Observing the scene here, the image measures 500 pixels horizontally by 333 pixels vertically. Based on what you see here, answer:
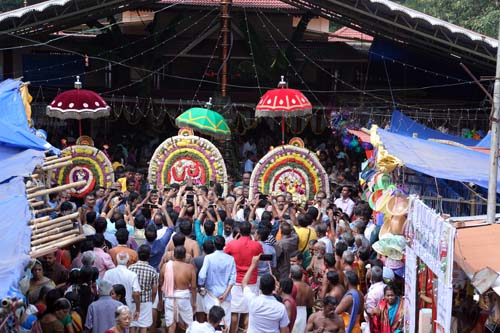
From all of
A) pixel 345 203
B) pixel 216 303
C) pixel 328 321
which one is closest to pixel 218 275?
pixel 216 303

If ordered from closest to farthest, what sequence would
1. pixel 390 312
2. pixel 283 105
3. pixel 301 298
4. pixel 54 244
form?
pixel 54 244
pixel 390 312
pixel 301 298
pixel 283 105

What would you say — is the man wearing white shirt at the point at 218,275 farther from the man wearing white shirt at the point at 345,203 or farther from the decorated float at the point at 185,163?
Result: the decorated float at the point at 185,163

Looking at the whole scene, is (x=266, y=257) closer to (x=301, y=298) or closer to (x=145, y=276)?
(x=301, y=298)

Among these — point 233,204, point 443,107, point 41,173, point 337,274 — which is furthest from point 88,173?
point 443,107

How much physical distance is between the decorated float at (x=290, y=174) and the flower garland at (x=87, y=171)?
232 centimetres

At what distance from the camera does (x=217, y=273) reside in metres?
A: 10.9

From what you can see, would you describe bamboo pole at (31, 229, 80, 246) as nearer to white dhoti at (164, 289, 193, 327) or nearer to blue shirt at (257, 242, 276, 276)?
white dhoti at (164, 289, 193, 327)

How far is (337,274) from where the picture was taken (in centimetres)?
1042

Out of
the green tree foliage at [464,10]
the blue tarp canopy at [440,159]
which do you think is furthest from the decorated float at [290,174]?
the green tree foliage at [464,10]

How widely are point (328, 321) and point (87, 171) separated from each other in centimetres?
779

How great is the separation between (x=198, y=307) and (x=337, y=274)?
5.57 feet

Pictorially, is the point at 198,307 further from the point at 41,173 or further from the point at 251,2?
the point at 251,2

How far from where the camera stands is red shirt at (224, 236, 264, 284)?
11.2m

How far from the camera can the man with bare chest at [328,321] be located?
9.34 meters
